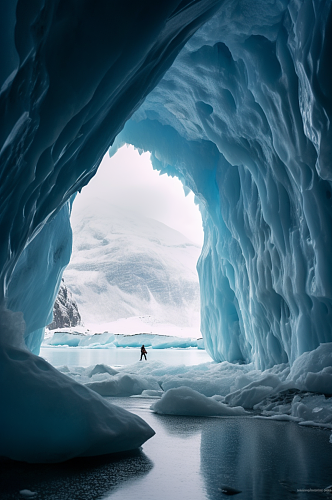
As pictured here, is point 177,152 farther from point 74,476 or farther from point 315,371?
point 74,476

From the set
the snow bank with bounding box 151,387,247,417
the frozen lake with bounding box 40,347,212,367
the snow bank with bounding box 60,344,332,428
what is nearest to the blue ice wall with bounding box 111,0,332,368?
the snow bank with bounding box 60,344,332,428

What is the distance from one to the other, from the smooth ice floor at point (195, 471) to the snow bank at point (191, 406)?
4.32 ft

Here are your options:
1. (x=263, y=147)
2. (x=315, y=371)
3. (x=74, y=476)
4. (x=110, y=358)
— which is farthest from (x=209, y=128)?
(x=110, y=358)

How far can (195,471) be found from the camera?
2707 mm

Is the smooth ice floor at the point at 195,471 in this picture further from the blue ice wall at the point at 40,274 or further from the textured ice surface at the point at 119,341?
the textured ice surface at the point at 119,341

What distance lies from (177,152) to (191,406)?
7489 mm

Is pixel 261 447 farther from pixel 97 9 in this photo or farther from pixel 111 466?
pixel 97 9

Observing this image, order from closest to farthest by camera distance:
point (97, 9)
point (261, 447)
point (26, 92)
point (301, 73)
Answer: point (26, 92) → point (97, 9) → point (261, 447) → point (301, 73)

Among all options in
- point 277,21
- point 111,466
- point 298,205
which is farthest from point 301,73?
point 111,466

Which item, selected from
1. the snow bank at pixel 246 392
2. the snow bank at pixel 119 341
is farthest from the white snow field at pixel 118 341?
the snow bank at pixel 246 392

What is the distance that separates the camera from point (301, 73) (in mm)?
5766

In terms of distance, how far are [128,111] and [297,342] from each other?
4.31 meters

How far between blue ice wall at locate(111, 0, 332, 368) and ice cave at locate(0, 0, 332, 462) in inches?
1.1

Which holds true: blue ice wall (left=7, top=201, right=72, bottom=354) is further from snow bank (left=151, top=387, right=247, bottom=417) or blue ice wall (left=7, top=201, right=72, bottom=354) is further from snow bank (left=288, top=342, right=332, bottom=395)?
snow bank (left=288, top=342, right=332, bottom=395)
